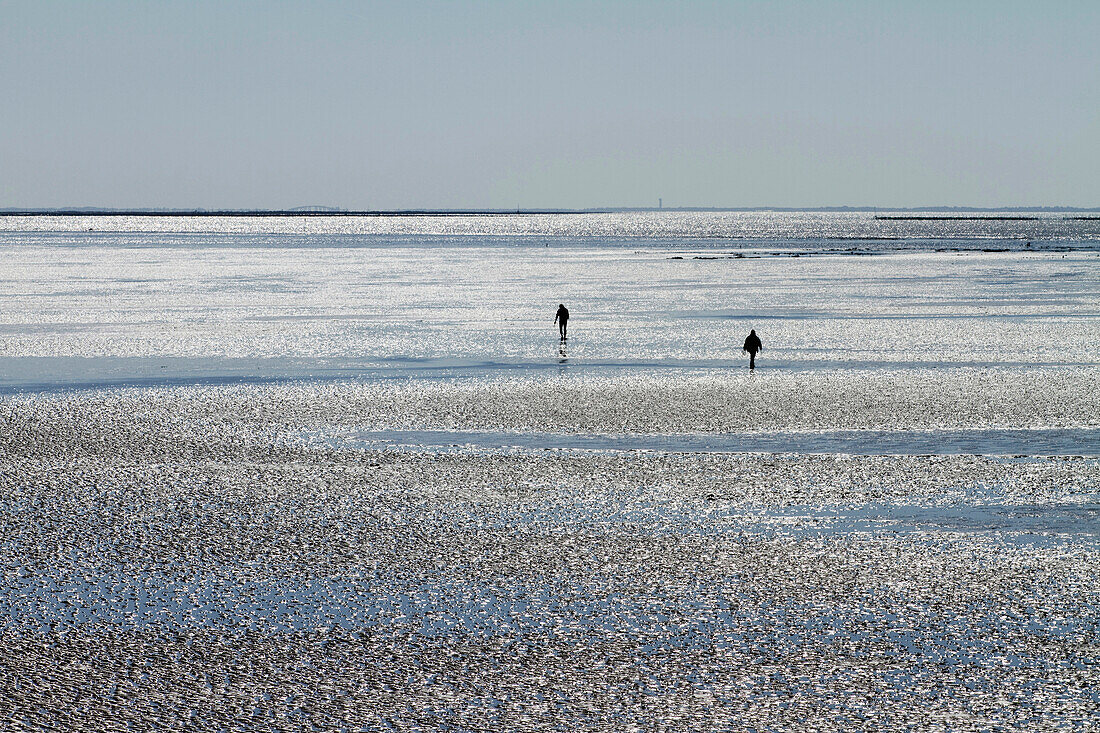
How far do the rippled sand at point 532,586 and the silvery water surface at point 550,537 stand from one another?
56 mm

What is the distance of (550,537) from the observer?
1862 centimetres

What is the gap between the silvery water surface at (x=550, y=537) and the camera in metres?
12.9

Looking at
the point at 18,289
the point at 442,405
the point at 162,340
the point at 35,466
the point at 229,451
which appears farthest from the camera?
the point at 18,289

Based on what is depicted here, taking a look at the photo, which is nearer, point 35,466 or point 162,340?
point 35,466

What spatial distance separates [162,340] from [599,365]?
1682 cm

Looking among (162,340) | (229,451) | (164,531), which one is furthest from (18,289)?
(164,531)

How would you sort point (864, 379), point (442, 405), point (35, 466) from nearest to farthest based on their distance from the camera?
1. point (35, 466)
2. point (442, 405)
3. point (864, 379)

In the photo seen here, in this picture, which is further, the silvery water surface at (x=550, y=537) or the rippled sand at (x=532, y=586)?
the silvery water surface at (x=550, y=537)

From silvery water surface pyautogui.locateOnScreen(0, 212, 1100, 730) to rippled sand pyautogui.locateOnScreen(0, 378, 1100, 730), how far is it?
0.06m

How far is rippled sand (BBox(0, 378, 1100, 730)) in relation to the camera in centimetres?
1263

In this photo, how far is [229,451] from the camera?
24750mm

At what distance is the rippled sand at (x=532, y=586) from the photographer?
1263 centimetres

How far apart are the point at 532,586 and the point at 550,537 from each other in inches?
91.1

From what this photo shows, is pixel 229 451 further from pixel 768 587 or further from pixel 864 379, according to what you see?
Result: pixel 864 379
